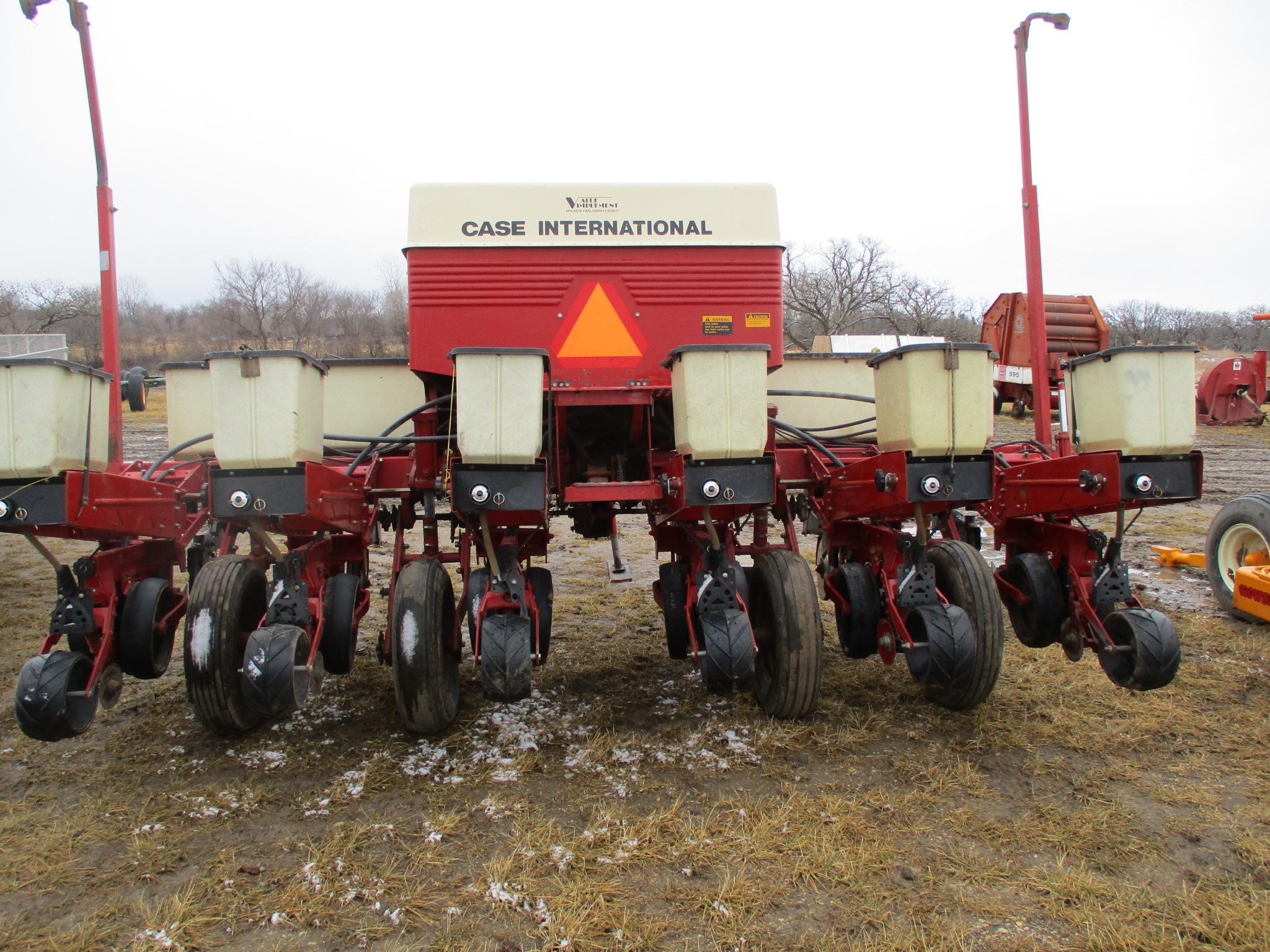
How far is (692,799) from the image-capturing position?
316 centimetres

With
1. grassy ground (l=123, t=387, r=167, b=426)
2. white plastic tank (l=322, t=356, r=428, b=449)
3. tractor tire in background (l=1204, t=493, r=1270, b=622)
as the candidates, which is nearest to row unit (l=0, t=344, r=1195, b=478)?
white plastic tank (l=322, t=356, r=428, b=449)

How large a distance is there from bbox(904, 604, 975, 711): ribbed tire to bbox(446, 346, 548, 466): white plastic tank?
5.84ft

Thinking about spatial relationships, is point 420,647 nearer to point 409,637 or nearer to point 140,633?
point 409,637

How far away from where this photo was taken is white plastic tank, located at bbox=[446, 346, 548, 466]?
10.1 feet

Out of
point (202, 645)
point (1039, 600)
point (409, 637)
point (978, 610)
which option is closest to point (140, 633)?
point (202, 645)

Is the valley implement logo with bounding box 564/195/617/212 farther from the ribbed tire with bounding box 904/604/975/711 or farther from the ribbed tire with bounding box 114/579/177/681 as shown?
the ribbed tire with bounding box 114/579/177/681

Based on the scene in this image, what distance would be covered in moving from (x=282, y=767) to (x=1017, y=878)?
2.78 metres

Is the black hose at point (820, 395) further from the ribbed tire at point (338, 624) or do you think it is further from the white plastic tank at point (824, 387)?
the ribbed tire at point (338, 624)

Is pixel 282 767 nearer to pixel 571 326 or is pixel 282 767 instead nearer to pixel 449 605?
pixel 449 605

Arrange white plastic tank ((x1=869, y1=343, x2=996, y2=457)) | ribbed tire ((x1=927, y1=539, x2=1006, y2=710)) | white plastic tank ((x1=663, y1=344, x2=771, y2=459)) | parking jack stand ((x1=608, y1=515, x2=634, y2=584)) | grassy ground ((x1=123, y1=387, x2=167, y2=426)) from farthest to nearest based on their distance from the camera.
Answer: grassy ground ((x1=123, y1=387, x2=167, y2=426)), parking jack stand ((x1=608, y1=515, x2=634, y2=584)), ribbed tire ((x1=927, y1=539, x2=1006, y2=710)), white plastic tank ((x1=869, y1=343, x2=996, y2=457)), white plastic tank ((x1=663, y1=344, x2=771, y2=459))

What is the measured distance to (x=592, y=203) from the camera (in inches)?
168

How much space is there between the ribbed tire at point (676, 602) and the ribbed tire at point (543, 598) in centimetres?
55

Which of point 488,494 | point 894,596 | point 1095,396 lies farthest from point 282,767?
point 1095,396

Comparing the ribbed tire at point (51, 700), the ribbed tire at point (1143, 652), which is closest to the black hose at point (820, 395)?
the ribbed tire at point (1143, 652)
